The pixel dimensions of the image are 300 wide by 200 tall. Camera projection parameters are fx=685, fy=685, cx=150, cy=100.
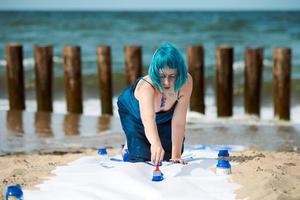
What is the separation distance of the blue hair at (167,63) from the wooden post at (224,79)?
17.7 ft

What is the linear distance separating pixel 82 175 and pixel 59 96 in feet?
28.7

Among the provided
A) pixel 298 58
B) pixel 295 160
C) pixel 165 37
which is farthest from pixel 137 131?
pixel 165 37

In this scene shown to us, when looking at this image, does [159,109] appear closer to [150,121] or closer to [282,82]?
[150,121]

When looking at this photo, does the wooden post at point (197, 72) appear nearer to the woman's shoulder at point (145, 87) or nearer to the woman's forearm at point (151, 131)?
the woman's shoulder at point (145, 87)

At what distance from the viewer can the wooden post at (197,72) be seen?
34.3 ft

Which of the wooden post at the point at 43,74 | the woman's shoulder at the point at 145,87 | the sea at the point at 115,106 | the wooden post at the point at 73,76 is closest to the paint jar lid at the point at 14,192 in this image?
the woman's shoulder at the point at 145,87

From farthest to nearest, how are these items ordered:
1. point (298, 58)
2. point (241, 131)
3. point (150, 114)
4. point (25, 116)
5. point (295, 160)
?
1. point (298, 58)
2. point (25, 116)
3. point (241, 131)
4. point (295, 160)
5. point (150, 114)

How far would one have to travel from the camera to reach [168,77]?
4.91 meters

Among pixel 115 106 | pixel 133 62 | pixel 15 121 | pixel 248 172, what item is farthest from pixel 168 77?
pixel 115 106

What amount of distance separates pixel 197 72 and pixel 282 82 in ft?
4.23

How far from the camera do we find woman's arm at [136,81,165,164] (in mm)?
4930

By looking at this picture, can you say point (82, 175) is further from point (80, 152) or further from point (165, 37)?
point (165, 37)

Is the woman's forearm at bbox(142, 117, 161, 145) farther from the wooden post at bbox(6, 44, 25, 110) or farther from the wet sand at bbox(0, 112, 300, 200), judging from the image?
the wooden post at bbox(6, 44, 25, 110)

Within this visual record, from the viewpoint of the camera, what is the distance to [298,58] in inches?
778
